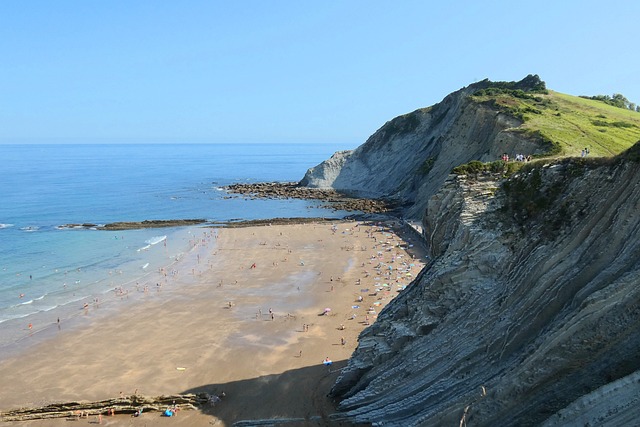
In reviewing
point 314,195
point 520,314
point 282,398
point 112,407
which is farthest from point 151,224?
point 520,314

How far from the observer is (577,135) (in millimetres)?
43812

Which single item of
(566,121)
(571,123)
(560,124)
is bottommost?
(560,124)

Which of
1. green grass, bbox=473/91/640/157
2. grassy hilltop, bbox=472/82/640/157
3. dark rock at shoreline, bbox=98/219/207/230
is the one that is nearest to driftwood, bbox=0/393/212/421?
grassy hilltop, bbox=472/82/640/157

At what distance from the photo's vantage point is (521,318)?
13180mm

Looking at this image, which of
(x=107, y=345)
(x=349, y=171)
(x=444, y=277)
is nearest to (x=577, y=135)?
(x=444, y=277)

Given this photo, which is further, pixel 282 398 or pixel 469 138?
pixel 469 138

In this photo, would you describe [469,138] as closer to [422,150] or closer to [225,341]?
[422,150]

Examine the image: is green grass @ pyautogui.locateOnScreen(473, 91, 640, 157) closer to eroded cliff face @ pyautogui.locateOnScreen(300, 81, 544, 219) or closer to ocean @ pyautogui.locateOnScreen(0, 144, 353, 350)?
eroded cliff face @ pyautogui.locateOnScreen(300, 81, 544, 219)

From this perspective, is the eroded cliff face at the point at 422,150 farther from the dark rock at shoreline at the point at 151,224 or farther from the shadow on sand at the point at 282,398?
the dark rock at shoreline at the point at 151,224

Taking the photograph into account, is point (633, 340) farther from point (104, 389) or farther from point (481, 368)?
point (104, 389)

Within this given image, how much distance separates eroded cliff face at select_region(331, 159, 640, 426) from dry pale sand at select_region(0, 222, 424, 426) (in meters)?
4.98

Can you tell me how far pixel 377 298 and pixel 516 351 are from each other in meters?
23.7

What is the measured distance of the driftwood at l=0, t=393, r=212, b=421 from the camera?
71.9 ft

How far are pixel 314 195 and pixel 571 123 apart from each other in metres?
52.3
